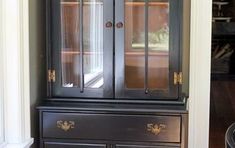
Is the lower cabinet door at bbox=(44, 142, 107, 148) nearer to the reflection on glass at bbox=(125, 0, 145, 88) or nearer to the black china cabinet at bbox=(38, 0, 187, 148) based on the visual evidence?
the black china cabinet at bbox=(38, 0, 187, 148)

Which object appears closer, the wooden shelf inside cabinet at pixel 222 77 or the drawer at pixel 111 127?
the drawer at pixel 111 127

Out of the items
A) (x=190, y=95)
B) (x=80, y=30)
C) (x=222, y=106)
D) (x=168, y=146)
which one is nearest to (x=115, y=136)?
(x=168, y=146)

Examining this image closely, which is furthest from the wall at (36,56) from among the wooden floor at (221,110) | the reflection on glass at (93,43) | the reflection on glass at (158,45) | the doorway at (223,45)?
the doorway at (223,45)

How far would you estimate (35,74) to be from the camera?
2717 mm

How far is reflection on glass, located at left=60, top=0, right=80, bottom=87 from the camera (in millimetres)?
2707

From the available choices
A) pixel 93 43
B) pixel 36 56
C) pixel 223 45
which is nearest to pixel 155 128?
pixel 93 43

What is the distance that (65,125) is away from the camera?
105 inches

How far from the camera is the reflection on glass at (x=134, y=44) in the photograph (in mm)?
2666

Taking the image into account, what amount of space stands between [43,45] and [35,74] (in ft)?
0.70

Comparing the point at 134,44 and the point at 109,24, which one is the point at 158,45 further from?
the point at 109,24

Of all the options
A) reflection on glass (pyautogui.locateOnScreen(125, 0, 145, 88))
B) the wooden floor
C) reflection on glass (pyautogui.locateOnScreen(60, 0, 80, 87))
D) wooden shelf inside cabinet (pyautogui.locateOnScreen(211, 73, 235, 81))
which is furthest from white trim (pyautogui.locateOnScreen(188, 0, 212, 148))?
wooden shelf inside cabinet (pyautogui.locateOnScreen(211, 73, 235, 81))

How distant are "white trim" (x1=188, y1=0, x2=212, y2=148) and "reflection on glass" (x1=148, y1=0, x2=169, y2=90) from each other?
172 millimetres

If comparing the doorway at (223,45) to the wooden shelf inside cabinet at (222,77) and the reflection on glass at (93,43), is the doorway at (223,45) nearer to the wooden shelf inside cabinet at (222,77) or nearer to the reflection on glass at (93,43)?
the wooden shelf inside cabinet at (222,77)

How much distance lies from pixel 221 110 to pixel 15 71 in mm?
2906
